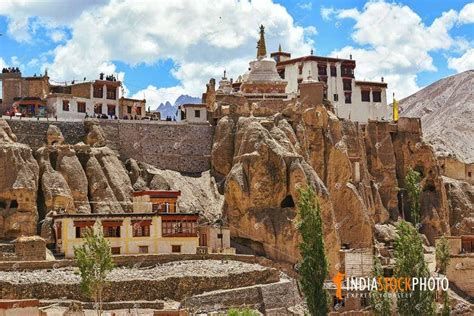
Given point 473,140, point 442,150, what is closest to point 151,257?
point 442,150

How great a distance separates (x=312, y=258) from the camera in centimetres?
5762

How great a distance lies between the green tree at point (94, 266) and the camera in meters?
53.4

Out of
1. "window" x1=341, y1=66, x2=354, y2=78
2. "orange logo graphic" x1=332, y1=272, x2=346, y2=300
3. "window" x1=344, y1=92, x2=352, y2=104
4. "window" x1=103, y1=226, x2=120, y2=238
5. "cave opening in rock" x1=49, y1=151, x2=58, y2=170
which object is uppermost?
"window" x1=341, y1=66, x2=354, y2=78

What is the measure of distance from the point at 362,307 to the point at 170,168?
57.1ft

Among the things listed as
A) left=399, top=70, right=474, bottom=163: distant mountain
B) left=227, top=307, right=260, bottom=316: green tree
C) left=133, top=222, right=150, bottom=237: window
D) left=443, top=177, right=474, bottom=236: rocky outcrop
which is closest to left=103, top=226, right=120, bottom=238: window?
left=133, top=222, right=150, bottom=237: window

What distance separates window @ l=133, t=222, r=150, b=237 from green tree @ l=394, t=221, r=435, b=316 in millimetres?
14644

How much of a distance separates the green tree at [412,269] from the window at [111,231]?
16113 millimetres

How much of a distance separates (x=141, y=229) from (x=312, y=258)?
11.4 m

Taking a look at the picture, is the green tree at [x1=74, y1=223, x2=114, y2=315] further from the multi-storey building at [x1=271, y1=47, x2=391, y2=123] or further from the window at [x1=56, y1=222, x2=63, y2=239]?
the multi-storey building at [x1=271, y1=47, x2=391, y2=123]

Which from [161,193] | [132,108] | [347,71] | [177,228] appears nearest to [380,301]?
[177,228]

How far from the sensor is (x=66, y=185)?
67500mm

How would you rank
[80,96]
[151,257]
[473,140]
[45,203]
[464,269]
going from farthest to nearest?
[473,140], [80,96], [464,269], [45,203], [151,257]

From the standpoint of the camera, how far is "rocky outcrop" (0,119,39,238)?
64.7 m

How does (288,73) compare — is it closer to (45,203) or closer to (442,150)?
(442,150)
